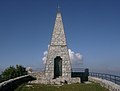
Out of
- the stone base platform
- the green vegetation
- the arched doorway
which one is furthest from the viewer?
the green vegetation

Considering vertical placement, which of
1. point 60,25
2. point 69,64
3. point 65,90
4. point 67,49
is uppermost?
point 60,25

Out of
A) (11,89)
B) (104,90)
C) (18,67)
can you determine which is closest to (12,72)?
(18,67)

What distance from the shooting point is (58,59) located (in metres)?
28.2

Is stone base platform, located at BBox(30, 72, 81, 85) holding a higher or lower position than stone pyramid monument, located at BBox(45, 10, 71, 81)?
lower

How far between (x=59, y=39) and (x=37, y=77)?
5.28m

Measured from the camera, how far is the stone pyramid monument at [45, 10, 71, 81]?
27.8 meters

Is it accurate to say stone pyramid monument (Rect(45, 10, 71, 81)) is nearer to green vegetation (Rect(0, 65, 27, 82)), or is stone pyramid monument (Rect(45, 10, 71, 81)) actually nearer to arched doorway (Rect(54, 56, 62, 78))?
arched doorway (Rect(54, 56, 62, 78))

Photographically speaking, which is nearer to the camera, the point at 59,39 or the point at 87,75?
the point at 59,39

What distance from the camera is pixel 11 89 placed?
18.1m

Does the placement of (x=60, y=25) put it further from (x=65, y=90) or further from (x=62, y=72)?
(x=65, y=90)

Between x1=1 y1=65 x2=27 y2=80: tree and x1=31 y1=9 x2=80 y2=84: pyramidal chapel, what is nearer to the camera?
x1=31 y1=9 x2=80 y2=84: pyramidal chapel

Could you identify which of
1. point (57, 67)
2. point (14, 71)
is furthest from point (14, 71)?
point (57, 67)

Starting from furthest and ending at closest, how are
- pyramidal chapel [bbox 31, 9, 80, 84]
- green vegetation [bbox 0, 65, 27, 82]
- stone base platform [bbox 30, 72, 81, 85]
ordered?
1. green vegetation [bbox 0, 65, 27, 82]
2. pyramidal chapel [bbox 31, 9, 80, 84]
3. stone base platform [bbox 30, 72, 81, 85]

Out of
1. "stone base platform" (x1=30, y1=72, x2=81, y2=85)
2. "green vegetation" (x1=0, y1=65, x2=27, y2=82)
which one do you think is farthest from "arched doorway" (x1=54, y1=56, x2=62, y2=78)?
"green vegetation" (x1=0, y1=65, x2=27, y2=82)
